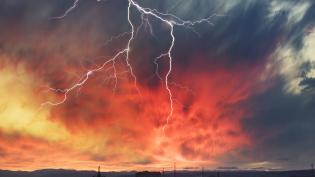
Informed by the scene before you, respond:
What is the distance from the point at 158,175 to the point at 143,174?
4.09 m

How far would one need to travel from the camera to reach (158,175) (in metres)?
105

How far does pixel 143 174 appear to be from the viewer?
339ft
